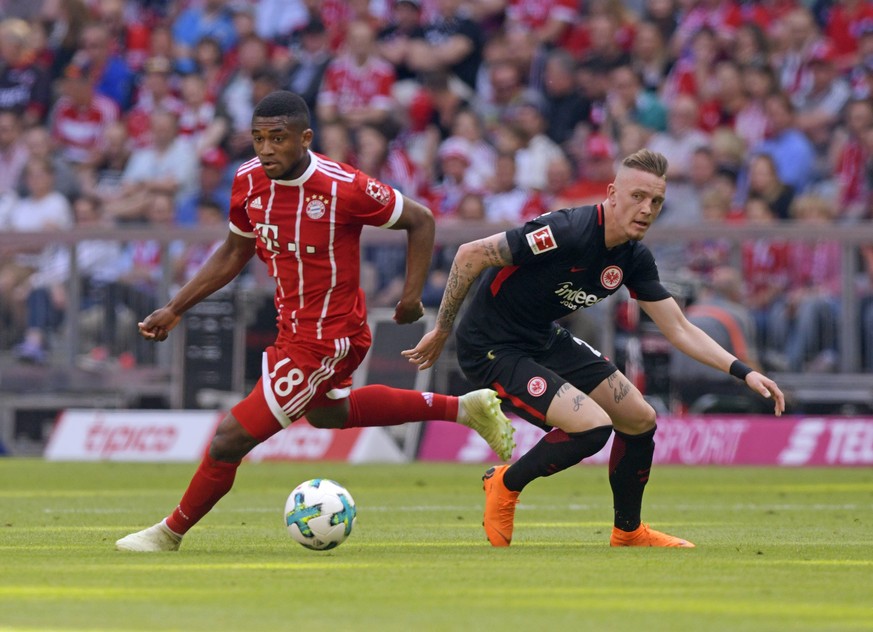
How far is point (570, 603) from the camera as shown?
605 cm

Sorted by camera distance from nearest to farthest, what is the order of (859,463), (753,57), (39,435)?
1. (859,463)
2. (39,435)
3. (753,57)

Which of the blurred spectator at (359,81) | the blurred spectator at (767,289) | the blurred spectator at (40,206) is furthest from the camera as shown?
the blurred spectator at (359,81)

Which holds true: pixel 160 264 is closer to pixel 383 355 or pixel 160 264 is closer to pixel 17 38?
pixel 383 355

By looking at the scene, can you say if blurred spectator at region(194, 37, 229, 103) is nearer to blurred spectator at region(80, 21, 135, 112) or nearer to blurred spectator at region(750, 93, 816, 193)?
blurred spectator at region(80, 21, 135, 112)

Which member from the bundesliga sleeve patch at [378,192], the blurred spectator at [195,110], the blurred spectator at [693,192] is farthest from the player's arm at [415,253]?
the blurred spectator at [195,110]

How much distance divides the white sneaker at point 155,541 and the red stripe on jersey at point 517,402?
180 cm

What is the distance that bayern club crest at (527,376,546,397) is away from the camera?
8.55m

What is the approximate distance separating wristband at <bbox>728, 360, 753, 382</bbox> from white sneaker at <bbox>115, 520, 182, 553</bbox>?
112 inches

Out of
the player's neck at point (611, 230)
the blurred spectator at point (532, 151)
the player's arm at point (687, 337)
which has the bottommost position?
the blurred spectator at point (532, 151)

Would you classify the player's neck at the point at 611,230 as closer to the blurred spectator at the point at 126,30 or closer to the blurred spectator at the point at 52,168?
the blurred spectator at the point at 52,168

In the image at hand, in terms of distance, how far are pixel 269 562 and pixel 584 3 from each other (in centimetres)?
1544

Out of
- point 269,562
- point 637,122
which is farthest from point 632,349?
point 269,562

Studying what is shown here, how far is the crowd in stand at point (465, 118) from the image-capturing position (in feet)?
60.4

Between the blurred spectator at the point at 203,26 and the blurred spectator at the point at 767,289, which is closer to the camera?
the blurred spectator at the point at 767,289
